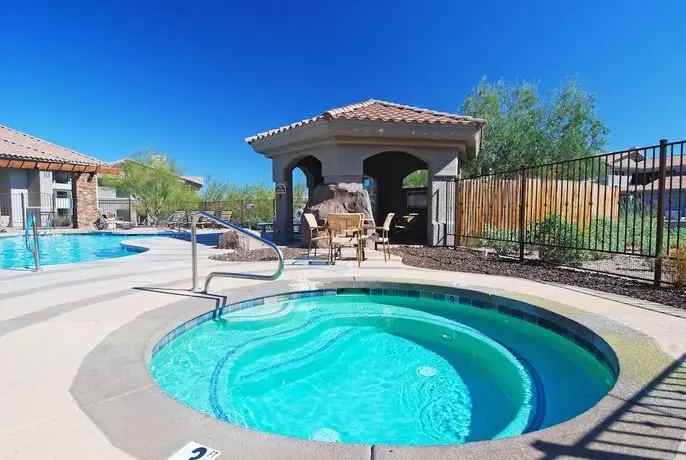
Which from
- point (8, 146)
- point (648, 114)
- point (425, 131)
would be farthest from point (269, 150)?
point (648, 114)

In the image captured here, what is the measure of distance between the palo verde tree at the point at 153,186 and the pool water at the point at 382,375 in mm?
21514

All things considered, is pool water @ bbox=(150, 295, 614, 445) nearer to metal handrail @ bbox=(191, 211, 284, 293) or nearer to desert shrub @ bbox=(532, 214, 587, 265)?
metal handrail @ bbox=(191, 211, 284, 293)

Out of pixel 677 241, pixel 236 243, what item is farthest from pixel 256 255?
pixel 677 241

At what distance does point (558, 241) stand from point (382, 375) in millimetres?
5834

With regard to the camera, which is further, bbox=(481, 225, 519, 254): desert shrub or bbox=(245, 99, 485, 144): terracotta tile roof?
bbox=(245, 99, 485, 144): terracotta tile roof

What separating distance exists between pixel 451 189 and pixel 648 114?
2153 cm

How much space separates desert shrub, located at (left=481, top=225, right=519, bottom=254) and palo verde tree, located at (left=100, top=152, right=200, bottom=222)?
20827mm

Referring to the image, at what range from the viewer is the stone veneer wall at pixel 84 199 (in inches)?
829

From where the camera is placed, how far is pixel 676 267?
5.21 m

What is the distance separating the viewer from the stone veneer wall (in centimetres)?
2106

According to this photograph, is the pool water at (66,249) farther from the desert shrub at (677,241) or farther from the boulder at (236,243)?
the desert shrub at (677,241)

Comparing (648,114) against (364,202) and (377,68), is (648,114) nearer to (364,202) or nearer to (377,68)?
(377,68)

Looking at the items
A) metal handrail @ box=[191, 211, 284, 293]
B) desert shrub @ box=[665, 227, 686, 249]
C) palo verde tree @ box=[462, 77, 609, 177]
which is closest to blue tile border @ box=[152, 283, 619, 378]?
metal handrail @ box=[191, 211, 284, 293]

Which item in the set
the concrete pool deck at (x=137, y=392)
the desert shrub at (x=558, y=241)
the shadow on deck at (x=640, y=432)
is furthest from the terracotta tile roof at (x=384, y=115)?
the shadow on deck at (x=640, y=432)
